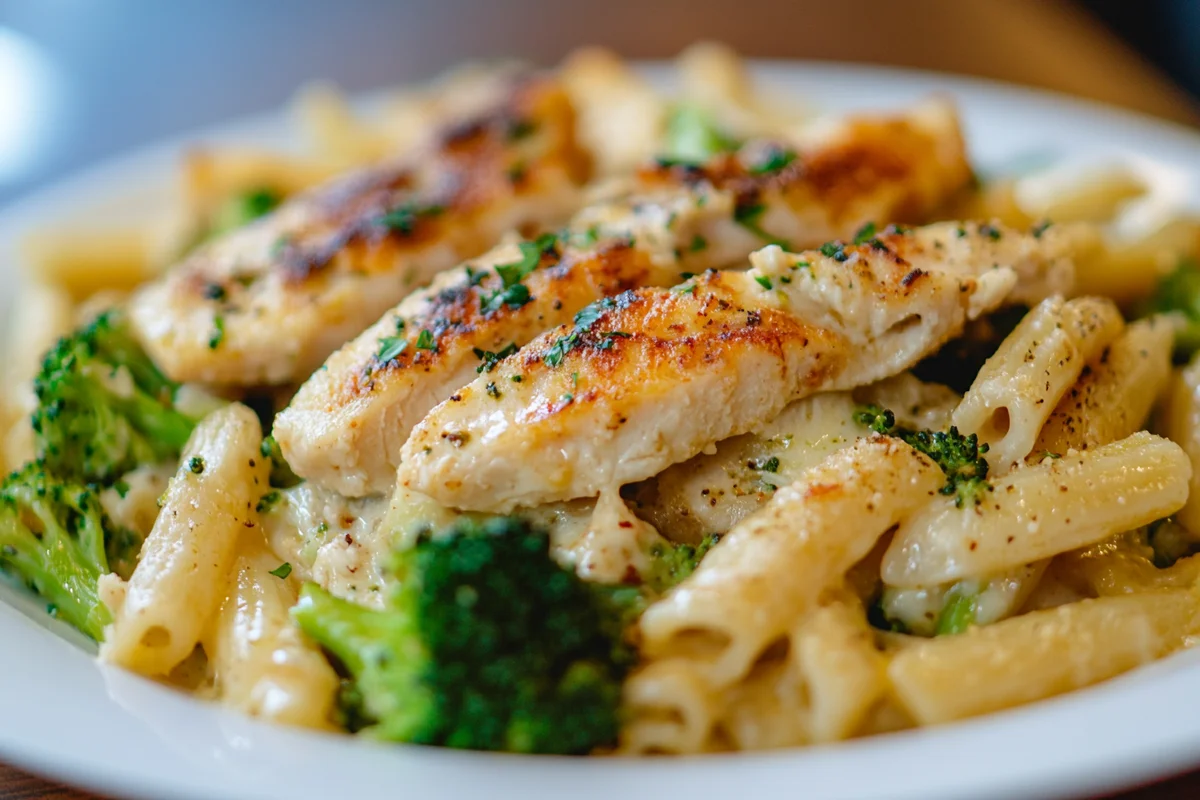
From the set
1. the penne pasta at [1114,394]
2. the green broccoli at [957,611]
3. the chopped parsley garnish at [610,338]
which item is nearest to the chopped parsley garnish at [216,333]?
the chopped parsley garnish at [610,338]

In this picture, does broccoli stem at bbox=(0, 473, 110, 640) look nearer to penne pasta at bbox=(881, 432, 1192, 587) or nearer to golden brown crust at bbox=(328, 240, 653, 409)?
golden brown crust at bbox=(328, 240, 653, 409)

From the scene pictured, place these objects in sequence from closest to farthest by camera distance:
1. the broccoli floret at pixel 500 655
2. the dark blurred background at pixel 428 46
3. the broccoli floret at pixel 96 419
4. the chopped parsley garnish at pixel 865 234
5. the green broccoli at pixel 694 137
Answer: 1. the broccoli floret at pixel 500 655
2. the chopped parsley garnish at pixel 865 234
3. the broccoli floret at pixel 96 419
4. the green broccoli at pixel 694 137
5. the dark blurred background at pixel 428 46

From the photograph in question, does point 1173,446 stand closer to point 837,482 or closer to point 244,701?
point 837,482

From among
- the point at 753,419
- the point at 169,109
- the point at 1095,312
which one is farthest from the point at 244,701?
the point at 169,109

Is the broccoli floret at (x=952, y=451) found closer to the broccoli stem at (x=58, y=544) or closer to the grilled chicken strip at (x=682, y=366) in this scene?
the grilled chicken strip at (x=682, y=366)

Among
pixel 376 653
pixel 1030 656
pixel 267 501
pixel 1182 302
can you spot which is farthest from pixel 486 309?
pixel 1182 302
